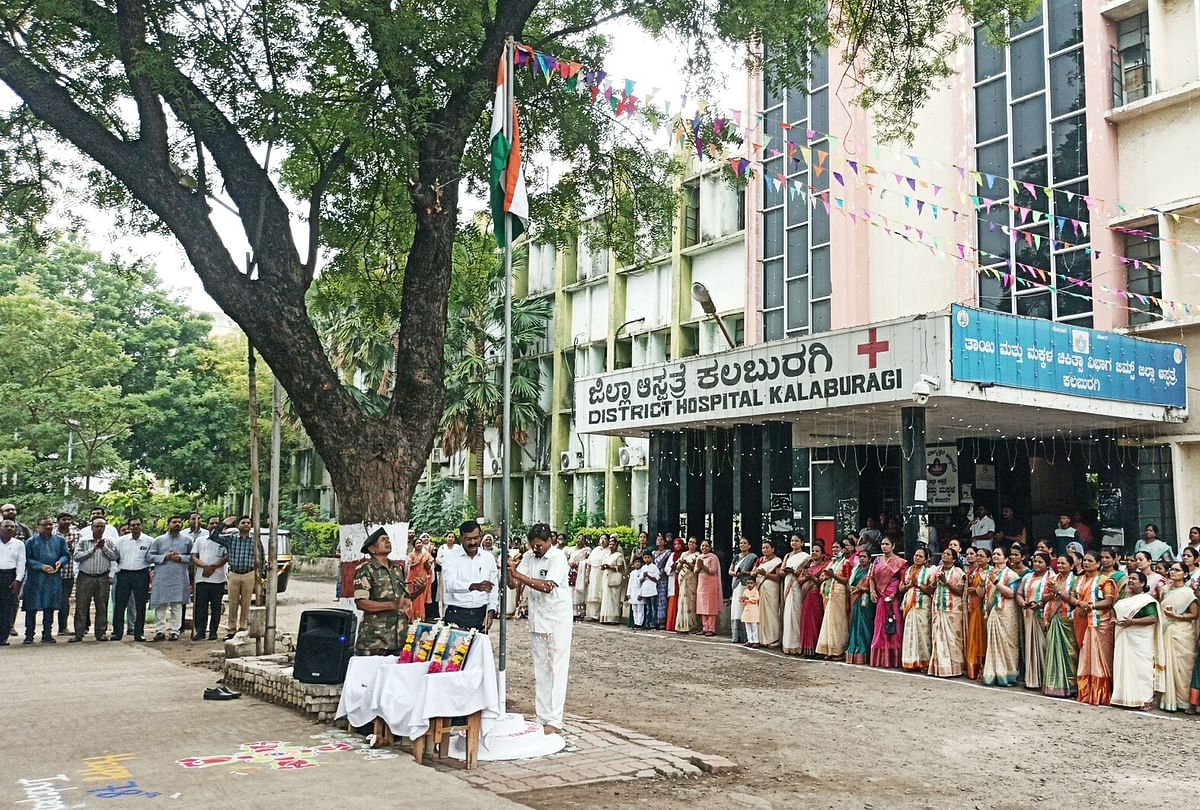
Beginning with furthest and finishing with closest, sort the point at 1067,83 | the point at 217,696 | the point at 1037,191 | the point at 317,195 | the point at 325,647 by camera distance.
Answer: the point at 1037,191, the point at 1067,83, the point at 317,195, the point at 217,696, the point at 325,647

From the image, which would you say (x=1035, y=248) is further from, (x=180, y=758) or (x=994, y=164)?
(x=180, y=758)

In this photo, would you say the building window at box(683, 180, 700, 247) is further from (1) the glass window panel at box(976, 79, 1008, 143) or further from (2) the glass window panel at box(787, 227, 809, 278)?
(1) the glass window panel at box(976, 79, 1008, 143)

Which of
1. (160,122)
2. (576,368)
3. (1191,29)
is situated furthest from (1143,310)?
(576,368)

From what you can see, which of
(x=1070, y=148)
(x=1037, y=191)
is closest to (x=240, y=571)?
(x=1037, y=191)

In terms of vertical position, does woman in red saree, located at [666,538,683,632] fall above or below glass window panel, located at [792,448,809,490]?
below

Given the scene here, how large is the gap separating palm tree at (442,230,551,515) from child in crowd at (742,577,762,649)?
15.4 meters

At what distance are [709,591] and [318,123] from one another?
35.8 ft

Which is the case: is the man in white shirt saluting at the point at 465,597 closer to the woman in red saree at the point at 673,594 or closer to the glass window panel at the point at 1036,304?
the woman in red saree at the point at 673,594

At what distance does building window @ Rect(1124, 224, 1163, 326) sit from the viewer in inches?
661

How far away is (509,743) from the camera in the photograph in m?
7.83

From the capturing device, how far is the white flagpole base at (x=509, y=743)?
774 cm

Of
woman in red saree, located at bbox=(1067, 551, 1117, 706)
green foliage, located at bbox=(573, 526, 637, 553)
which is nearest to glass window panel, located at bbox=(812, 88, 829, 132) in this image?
green foliage, located at bbox=(573, 526, 637, 553)

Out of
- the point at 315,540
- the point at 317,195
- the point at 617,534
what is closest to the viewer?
the point at 317,195

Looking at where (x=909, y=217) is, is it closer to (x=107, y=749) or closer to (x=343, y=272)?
(x=343, y=272)
